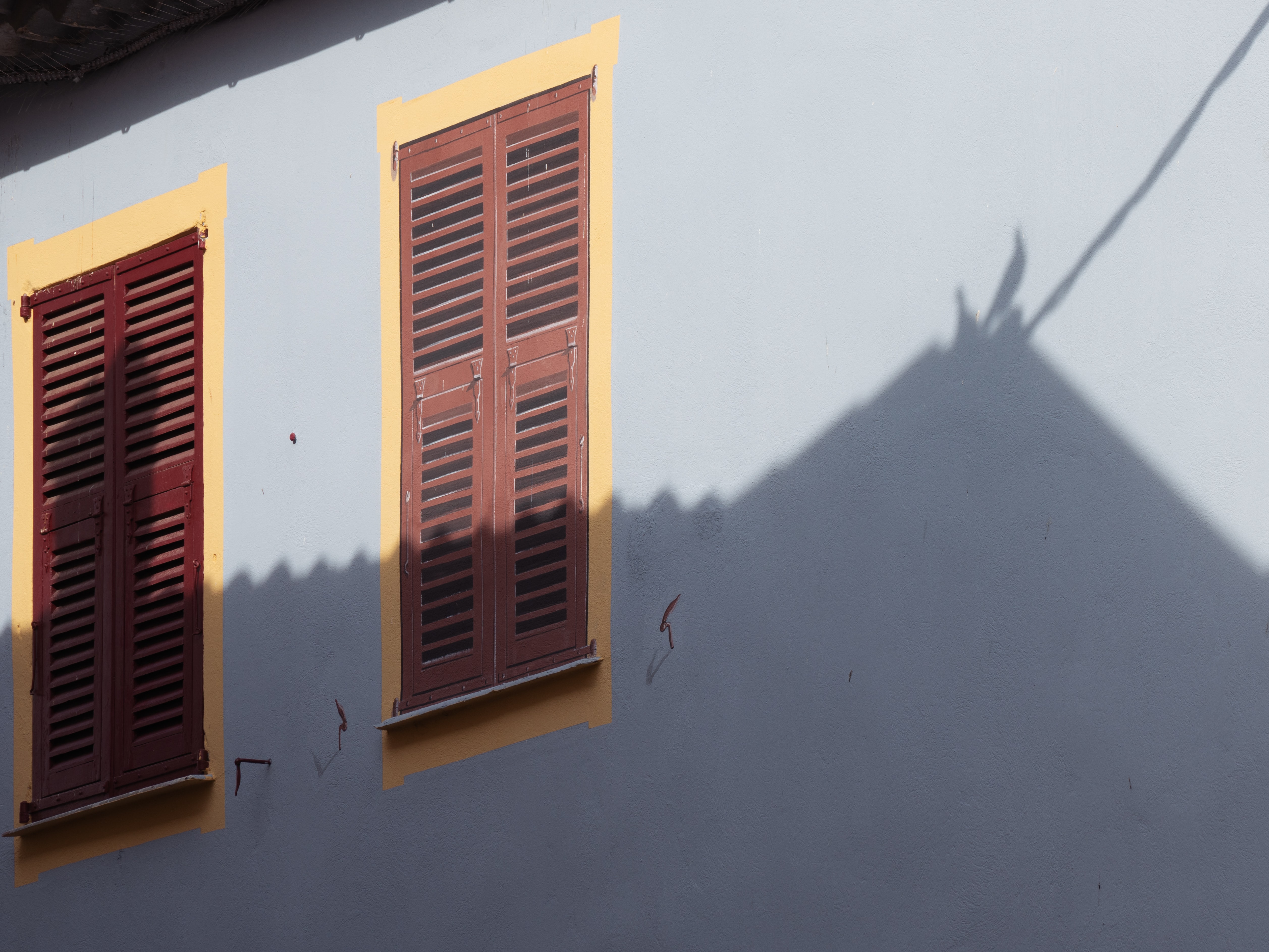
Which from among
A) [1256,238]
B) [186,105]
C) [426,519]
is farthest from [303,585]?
[1256,238]

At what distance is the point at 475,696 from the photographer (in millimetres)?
7504

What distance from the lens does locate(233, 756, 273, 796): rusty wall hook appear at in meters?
8.10

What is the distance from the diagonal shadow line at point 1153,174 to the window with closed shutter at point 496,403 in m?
1.91

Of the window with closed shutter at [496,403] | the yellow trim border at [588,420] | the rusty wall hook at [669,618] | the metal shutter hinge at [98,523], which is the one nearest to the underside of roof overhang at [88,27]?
the yellow trim border at [588,420]

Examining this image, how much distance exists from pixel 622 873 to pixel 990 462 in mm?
2006

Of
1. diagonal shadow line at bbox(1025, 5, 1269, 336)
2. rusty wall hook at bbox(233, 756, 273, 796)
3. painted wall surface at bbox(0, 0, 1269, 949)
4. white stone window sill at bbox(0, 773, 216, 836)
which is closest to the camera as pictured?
painted wall surface at bbox(0, 0, 1269, 949)

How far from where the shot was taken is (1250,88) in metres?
6.46

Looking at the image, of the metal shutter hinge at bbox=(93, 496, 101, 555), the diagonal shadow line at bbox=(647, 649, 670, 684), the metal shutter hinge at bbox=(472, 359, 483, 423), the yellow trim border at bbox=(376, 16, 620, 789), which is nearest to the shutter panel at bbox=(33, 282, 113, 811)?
the metal shutter hinge at bbox=(93, 496, 101, 555)

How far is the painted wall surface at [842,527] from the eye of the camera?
6.29 metres

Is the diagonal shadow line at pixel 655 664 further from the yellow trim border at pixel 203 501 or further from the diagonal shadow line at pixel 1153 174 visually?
the yellow trim border at pixel 203 501

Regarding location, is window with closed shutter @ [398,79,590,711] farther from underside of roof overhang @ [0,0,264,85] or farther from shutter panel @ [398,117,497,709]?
underside of roof overhang @ [0,0,264,85]

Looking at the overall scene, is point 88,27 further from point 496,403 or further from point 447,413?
point 496,403

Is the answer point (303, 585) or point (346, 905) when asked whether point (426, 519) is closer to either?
point (303, 585)

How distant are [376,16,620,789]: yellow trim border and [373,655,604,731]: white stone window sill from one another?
0.03m
